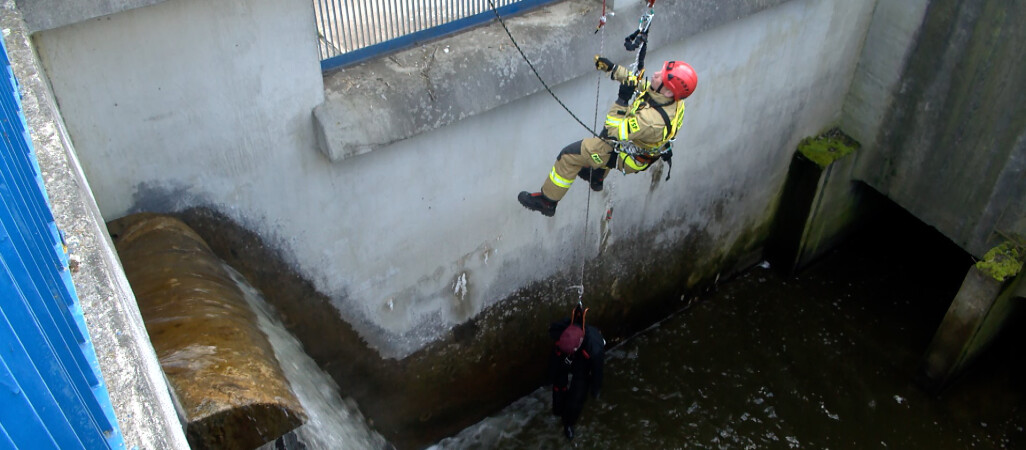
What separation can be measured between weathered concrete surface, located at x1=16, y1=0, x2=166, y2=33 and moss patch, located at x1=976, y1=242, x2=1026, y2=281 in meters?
8.07

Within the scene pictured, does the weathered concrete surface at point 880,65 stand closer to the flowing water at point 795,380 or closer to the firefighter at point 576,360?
the flowing water at point 795,380

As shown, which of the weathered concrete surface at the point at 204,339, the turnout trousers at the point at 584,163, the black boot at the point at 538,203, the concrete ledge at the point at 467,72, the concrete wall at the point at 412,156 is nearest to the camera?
the weathered concrete surface at the point at 204,339

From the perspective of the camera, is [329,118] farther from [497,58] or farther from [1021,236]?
[1021,236]

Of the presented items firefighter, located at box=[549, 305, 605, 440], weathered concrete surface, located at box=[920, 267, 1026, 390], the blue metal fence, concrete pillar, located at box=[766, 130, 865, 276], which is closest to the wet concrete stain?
concrete pillar, located at box=[766, 130, 865, 276]

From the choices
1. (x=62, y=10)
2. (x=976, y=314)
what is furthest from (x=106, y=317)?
(x=976, y=314)

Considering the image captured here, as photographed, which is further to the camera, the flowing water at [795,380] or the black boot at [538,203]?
the flowing water at [795,380]

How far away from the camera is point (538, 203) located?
6.78 m

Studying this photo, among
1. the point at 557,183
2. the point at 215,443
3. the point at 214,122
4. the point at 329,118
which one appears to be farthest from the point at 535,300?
the point at 215,443

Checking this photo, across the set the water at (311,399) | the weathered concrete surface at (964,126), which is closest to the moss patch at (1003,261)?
the weathered concrete surface at (964,126)

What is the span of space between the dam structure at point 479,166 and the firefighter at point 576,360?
62 centimetres

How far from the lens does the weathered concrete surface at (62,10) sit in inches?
162

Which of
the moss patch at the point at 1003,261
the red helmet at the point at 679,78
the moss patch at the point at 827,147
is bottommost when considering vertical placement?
the moss patch at the point at 1003,261

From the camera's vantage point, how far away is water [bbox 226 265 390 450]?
16.1ft

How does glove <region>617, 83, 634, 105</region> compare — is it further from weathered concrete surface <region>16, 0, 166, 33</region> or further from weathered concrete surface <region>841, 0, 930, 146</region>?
weathered concrete surface <region>841, 0, 930, 146</region>
